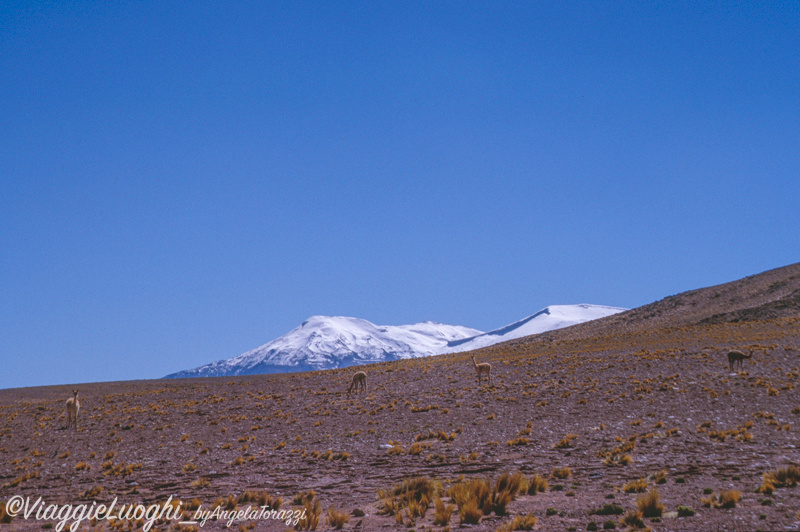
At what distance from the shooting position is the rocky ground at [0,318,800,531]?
1202 centimetres

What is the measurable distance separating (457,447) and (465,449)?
18.3 inches

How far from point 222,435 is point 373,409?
7017mm

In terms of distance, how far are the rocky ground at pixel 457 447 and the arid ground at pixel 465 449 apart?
8cm

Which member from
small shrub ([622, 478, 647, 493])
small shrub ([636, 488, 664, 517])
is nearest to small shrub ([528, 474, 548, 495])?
small shrub ([622, 478, 647, 493])

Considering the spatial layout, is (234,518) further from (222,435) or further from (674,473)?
(222,435)

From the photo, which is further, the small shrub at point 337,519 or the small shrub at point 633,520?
the small shrub at point 337,519

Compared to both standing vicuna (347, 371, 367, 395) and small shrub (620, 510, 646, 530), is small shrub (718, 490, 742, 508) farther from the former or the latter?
standing vicuna (347, 371, 367, 395)

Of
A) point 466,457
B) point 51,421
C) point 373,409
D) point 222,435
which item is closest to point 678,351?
point 373,409

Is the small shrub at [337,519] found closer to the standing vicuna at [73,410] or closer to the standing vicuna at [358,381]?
the standing vicuna at [73,410]

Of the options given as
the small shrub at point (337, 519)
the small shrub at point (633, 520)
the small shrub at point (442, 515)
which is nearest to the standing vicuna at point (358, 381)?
the small shrub at point (337, 519)

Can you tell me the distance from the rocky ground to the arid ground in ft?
0.26

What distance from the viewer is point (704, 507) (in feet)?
36.0

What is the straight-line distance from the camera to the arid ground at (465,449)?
11.8 meters

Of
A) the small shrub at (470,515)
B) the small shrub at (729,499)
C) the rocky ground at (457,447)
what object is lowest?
the small shrub at (729,499)
